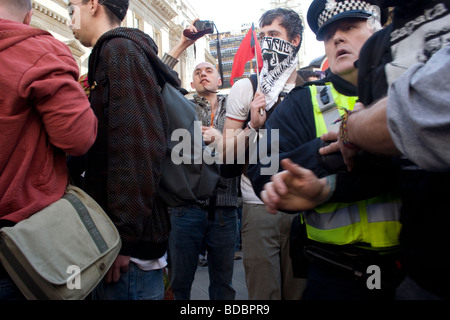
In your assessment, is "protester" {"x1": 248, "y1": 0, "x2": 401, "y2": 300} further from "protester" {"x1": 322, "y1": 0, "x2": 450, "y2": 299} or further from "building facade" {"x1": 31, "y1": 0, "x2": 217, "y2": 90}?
"building facade" {"x1": 31, "y1": 0, "x2": 217, "y2": 90}

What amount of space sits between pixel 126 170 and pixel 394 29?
46.7 inches

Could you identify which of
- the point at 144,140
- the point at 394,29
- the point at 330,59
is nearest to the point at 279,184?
the point at 394,29

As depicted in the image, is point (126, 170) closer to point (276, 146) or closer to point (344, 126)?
point (276, 146)

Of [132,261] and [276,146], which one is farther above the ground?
[276,146]

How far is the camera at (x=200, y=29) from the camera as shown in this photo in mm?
2825

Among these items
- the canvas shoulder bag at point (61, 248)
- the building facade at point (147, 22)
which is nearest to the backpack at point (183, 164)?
the canvas shoulder bag at point (61, 248)

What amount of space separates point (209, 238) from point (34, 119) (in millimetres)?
1940

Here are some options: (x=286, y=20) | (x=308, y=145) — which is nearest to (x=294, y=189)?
(x=308, y=145)

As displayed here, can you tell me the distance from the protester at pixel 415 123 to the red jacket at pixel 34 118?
3.52 feet

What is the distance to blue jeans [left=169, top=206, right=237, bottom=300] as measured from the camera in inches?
110

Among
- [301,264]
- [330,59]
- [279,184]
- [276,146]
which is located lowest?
[301,264]

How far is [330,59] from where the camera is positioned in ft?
5.37

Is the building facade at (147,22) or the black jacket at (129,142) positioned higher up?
the building facade at (147,22)

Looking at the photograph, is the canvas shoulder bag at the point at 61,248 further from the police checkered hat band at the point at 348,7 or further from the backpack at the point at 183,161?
the police checkered hat band at the point at 348,7
